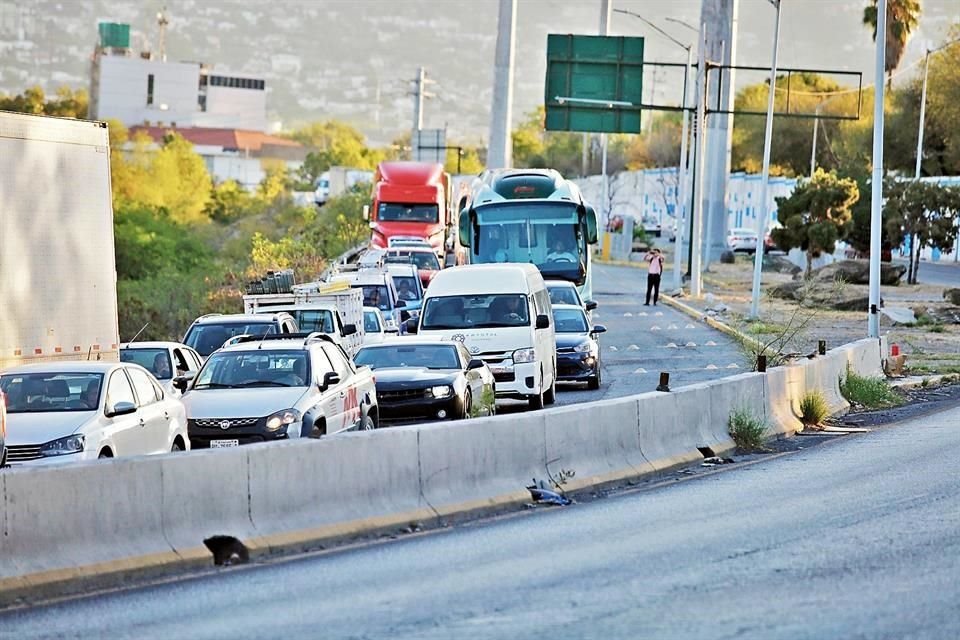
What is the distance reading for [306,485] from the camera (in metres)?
14.0

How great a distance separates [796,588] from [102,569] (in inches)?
183

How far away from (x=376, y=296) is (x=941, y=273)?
43343 millimetres

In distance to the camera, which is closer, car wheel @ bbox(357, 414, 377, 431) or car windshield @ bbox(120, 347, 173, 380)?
car wheel @ bbox(357, 414, 377, 431)

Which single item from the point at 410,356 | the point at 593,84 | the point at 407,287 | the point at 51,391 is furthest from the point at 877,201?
the point at 593,84

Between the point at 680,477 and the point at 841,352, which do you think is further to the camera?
the point at 841,352

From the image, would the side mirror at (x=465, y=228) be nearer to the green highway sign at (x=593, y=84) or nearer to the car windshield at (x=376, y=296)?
the car windshield at (x=376, y=296)

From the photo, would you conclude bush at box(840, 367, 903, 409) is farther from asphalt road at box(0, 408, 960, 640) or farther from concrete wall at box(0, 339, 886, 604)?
asphalt road at box(0, 408, 960, 640)

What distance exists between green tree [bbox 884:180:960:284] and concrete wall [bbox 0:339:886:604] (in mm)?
48199

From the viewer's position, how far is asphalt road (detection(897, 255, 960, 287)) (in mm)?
68312

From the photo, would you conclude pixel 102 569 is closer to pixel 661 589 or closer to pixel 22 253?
pixel 661 589

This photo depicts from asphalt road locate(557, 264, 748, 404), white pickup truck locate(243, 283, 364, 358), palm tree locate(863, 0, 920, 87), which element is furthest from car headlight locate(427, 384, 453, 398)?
palm tree locate(863, 0, 920, 87)

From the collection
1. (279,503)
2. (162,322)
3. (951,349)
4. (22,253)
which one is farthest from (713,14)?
(279,503)

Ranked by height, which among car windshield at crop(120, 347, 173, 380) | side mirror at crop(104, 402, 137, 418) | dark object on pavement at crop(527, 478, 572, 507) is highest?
side mirror at crop(104, 402, 137, 418)

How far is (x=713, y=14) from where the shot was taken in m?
65.5
